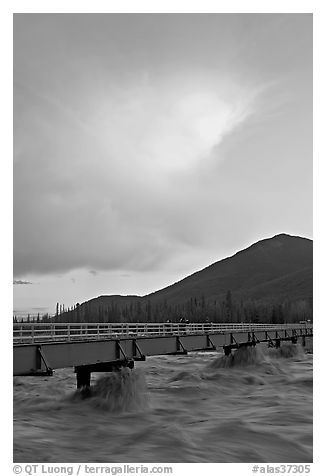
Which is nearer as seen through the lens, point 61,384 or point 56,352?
point 56,352

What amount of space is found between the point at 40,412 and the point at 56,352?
13.2m

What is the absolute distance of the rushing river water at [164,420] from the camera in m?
28.2

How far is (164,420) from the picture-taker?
3694 cm

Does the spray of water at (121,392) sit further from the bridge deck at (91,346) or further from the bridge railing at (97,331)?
the bridge railing at (97,331)

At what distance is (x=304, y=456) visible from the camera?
1108 inches

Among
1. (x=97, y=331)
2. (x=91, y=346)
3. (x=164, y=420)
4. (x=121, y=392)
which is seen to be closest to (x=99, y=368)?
(x=121, y=392)

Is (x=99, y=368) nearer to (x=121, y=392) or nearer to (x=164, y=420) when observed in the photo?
(x=121, y=392)

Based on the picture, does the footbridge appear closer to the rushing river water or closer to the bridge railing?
the bridge railing

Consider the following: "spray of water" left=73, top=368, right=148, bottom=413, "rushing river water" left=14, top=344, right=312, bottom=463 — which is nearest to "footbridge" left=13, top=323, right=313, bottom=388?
"spray of water" left=73, top=368, right=148, bottom=413

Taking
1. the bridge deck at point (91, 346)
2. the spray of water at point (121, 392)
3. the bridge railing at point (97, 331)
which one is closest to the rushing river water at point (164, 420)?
the spray of water at point (121, 392)

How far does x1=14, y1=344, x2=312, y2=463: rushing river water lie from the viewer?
28172 mm
